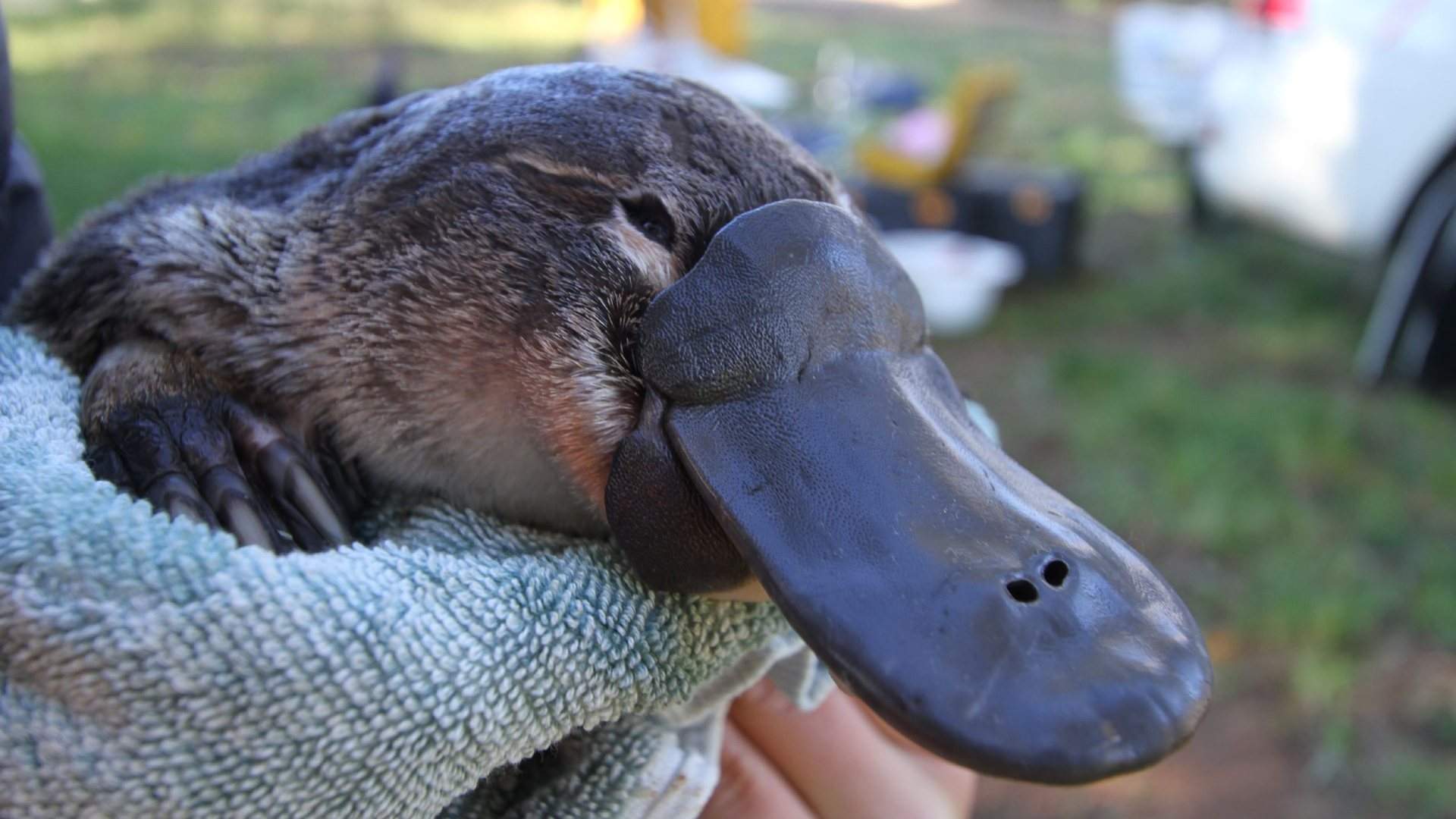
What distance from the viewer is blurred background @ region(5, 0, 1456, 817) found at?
5.80ft

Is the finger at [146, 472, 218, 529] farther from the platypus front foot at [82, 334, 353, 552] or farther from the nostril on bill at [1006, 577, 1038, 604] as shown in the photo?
the nostril on bill at [1006, 577, 1038, 604]

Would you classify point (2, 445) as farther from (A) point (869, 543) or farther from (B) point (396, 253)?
(A) point (869, 543)

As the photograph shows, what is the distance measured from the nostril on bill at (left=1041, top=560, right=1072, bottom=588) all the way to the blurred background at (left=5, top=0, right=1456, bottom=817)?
1.27 meters

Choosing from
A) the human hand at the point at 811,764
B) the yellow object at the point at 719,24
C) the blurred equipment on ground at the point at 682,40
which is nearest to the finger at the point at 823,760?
the human hand at the point at 811,764

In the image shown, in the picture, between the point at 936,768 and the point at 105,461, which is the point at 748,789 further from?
the point at 105,461

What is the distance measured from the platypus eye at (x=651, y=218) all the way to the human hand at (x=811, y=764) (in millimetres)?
319

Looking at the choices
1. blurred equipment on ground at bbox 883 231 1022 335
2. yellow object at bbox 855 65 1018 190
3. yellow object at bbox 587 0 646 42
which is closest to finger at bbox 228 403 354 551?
blurred equipment on ground at bbox 883 231 1022 335

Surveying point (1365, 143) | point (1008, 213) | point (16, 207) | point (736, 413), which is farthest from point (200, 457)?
point (1008, 213)

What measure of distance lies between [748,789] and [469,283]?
13.6 inches

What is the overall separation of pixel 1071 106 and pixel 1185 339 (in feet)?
10.2

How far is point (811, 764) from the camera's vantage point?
0.76 meters

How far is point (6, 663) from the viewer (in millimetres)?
433

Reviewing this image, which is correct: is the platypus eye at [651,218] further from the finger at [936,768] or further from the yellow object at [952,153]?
the yellow object at [952,153]

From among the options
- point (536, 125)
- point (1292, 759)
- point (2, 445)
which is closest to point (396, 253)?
point (536, 125)
